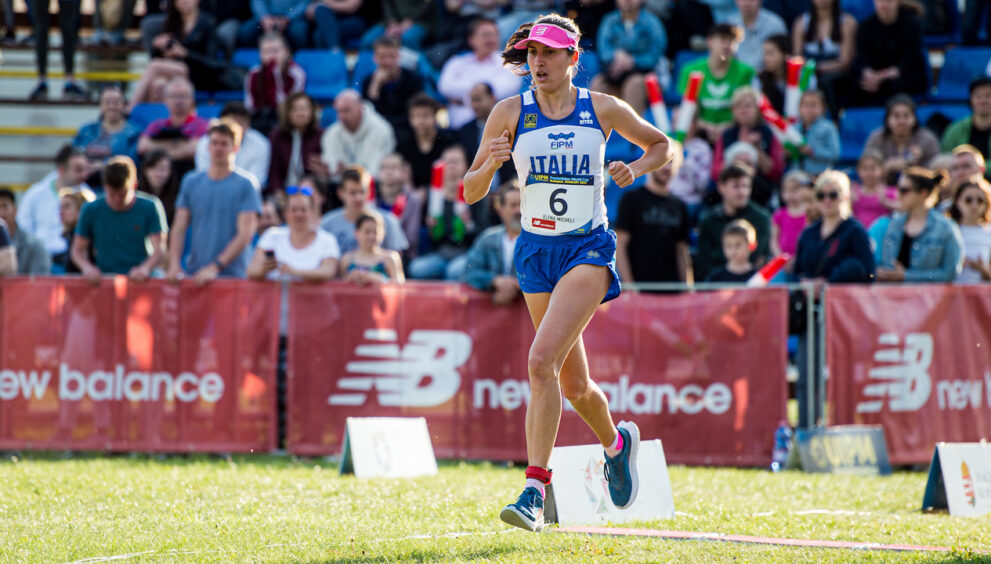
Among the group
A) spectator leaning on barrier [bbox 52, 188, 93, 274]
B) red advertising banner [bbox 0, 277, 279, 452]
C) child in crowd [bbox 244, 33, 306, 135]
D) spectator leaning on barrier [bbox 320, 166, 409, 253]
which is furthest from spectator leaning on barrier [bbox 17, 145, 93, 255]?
spectator leaning on barrier [bbox 320, 166, 409, 253]

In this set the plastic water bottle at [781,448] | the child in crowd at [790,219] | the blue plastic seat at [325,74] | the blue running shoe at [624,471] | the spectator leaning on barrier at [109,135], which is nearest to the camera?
the blue running shoe at [624,471]

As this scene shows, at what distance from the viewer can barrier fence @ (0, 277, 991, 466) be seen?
9.81 meters

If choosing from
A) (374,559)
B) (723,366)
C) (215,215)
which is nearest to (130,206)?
(215,215)

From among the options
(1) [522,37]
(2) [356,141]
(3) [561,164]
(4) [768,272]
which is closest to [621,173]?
(3) [561,164]

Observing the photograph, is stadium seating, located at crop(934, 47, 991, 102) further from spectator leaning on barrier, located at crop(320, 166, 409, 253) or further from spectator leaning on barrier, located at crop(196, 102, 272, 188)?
spectator leaning on barrier, located at crop(196, 102, 272, 188)

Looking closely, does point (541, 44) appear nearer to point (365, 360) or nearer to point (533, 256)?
point (533, 256)

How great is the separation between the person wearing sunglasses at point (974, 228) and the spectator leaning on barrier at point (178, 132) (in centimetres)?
787

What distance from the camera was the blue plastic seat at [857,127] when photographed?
46.1 feet

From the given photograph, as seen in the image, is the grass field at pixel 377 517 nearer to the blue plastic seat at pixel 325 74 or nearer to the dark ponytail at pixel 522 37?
the dark ponytail at pixel 522 37

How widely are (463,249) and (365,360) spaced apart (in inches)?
96.7

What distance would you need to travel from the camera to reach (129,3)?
1628 centimetres

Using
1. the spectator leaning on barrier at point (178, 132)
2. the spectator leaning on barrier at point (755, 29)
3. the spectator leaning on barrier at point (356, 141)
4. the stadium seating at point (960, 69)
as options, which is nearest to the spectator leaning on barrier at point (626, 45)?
the spectator leaning on barrier at point (755, 29)

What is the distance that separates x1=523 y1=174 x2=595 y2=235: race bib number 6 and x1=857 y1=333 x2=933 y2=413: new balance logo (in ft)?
15.9

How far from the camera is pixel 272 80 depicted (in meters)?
14.4
